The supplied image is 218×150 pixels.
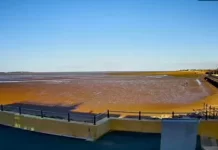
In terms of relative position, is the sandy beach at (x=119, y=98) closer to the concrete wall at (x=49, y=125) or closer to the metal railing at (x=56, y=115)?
the metal railing at (x=56, y=115)

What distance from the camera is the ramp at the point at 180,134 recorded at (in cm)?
808

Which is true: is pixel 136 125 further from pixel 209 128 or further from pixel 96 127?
pixel 209 128

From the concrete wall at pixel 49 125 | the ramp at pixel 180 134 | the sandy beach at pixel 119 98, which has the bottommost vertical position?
the sandy beach at pixel 119 98

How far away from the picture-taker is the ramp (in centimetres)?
808

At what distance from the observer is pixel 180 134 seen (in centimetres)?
810

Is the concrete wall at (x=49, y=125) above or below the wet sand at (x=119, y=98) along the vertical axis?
above

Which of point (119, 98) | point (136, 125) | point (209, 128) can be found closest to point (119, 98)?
point (119, 98)

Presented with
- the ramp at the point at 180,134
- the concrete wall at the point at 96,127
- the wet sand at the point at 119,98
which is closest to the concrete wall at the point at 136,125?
the concrete wall at the point at 96,127

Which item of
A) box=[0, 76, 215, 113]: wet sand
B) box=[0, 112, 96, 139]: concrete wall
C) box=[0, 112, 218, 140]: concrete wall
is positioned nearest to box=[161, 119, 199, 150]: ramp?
box=[0, 112, 218, 140]: concrete wall

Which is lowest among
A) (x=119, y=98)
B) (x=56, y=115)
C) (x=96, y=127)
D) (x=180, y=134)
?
(x=119, y=98)

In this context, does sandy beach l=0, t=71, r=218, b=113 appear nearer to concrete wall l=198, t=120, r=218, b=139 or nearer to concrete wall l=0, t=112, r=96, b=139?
concrete wall l=0, t=112, r=96, b=139

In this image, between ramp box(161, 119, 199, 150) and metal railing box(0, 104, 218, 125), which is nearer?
ramp box(161, 119, 199, 150)

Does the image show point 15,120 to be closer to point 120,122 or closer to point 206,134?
point 120,122

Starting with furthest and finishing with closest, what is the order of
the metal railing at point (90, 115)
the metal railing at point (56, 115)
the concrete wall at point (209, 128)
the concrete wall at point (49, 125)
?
the metal railing at point (56, 115) < the metal railing at point (90, 115) < the concrete wall at point (49, 125) < the concrete wall at point (209, 128)
